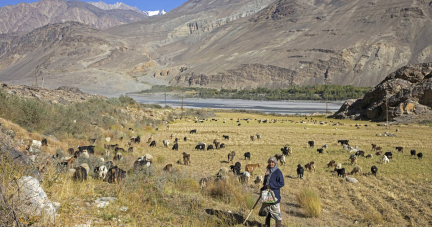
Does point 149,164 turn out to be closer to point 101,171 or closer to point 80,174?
point 101,171

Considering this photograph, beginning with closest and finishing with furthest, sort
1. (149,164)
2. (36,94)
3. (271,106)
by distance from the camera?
(149,164) < (36,94) < (271,106)

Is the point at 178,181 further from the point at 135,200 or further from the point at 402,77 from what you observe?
the point at 402,77

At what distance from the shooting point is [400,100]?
54969mm

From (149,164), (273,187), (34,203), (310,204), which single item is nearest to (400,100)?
(310,204)

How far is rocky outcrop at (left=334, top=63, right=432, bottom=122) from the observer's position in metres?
52.4

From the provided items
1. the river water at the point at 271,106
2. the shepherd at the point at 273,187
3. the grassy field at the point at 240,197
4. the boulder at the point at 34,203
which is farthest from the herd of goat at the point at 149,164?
the river water at the point at 271,106

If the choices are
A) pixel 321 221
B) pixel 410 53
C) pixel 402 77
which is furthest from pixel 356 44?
pixel 321 221

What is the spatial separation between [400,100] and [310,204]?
55.6m

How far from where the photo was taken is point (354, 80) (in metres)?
159

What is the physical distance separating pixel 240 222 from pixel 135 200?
2.43 metres

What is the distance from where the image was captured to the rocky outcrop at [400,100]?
52.4 meters

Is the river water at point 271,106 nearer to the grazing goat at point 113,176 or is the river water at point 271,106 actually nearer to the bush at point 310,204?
the bush at point 310,204

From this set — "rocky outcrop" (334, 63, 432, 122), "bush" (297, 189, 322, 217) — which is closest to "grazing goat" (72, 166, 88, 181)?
"bush" (297, 189, 322, 217)

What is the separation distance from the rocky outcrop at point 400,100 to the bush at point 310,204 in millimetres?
47058
